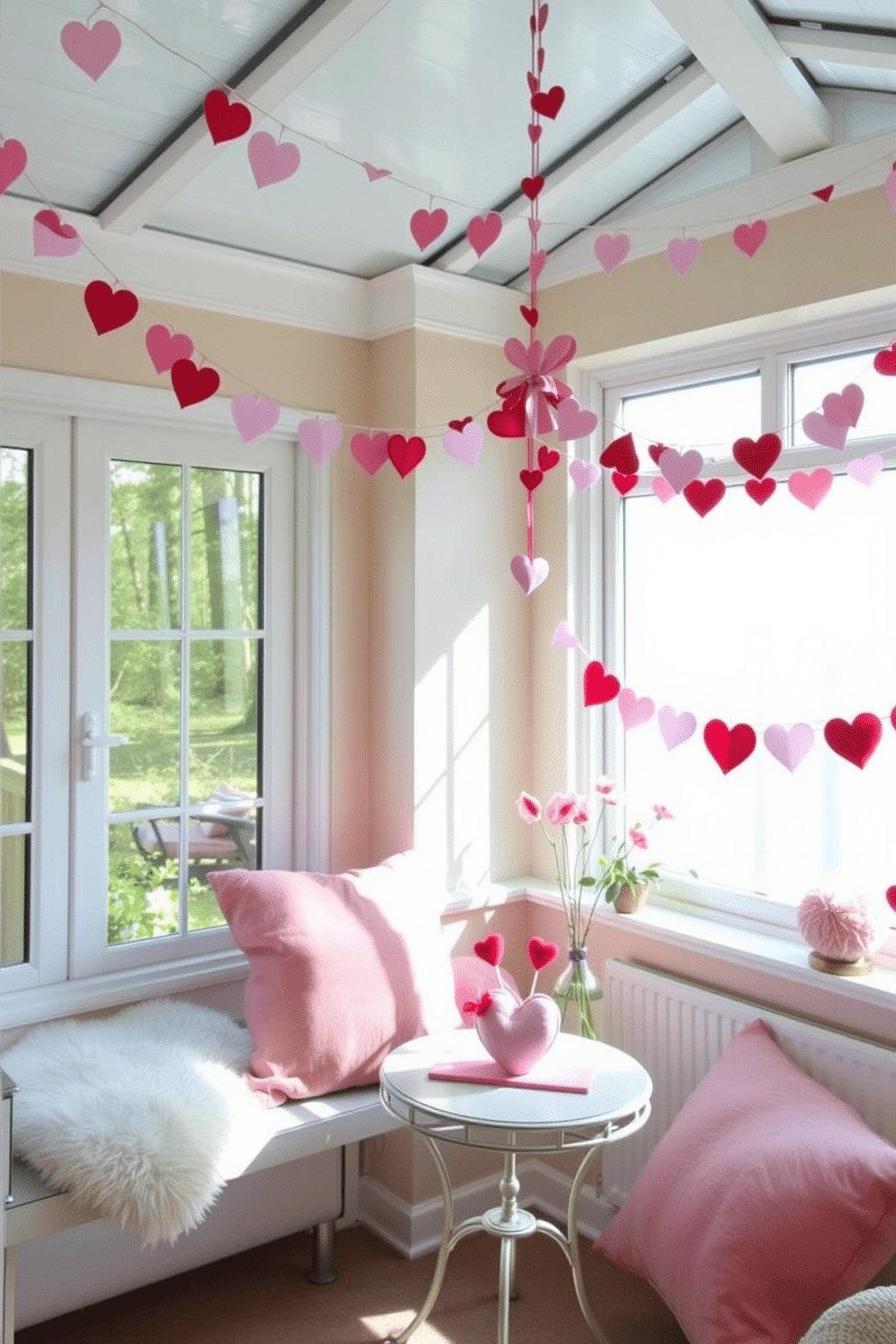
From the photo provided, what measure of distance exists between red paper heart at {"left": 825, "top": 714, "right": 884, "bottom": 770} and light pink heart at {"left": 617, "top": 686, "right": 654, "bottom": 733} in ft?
1.55

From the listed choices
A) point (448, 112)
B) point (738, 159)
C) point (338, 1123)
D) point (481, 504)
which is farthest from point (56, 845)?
point (738, 159)

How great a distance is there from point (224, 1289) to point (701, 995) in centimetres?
132

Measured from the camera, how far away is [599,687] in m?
2.62

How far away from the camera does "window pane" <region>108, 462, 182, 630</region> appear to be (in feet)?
9.51

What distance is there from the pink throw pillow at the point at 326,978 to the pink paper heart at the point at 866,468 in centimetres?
142

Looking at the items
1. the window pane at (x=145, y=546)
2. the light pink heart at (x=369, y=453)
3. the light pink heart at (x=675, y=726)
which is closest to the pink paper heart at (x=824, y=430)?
the light pink heart at (x=675, y=726)

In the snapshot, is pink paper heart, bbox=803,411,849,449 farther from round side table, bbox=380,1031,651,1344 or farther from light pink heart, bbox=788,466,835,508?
round side table, bbox=380,1031,651,1344

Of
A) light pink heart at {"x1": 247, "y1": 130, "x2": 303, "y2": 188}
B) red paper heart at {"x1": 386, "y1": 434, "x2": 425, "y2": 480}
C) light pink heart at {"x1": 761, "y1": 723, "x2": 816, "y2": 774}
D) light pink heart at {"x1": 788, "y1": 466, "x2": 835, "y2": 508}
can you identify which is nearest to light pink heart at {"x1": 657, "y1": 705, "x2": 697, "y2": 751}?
light pink heart at {"x1": 761, "y1": 723, "x2": 816, "y2": 774}

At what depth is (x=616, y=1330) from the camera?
2.66 meters

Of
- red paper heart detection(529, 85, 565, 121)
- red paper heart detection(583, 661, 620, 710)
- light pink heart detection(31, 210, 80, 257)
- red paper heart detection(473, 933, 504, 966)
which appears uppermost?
red paper heart detection(529, 85, 565, 121)

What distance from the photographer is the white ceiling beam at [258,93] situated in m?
2.11

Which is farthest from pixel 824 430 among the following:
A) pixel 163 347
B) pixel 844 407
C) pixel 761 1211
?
→ pixel 761 1211

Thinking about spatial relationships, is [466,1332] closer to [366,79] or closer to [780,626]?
[780,626]

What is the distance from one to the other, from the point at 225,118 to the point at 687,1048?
2.22m
